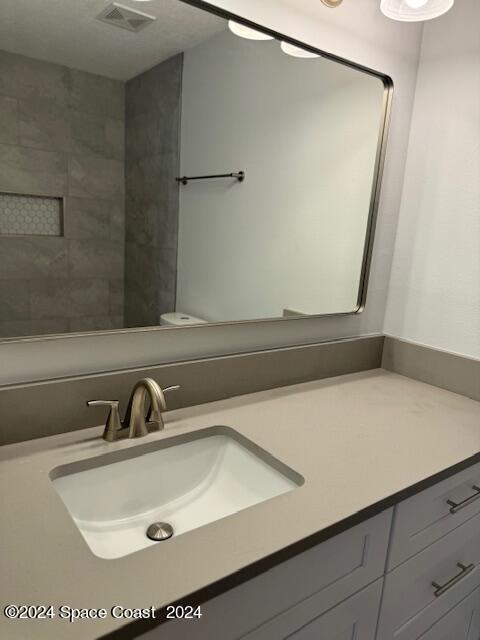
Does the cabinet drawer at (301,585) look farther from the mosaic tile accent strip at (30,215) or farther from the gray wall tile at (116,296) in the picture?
the mosaic tile accent strip at (30,215)

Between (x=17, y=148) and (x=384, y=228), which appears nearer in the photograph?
(x=17, y=148)

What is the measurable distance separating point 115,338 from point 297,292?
2.12 feet

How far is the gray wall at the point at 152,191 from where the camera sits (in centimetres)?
107

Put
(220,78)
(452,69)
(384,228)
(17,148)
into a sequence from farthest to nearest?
(384,228) → (452,69) → (220,78) → (17,148)

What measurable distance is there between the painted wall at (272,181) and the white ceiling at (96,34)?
0.06 m

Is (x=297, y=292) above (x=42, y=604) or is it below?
above

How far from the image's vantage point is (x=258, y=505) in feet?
2.67

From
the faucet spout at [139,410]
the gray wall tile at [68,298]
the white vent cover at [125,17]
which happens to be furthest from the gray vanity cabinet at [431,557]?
the white vent cover at [125,17]

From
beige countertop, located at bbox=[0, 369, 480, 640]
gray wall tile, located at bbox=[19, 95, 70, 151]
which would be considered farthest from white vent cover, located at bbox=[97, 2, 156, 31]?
beige countertop, located at bbox=[0, 369, 480, 640]

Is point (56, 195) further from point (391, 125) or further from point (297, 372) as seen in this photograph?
point (391, 125)

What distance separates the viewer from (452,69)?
4.72 ft

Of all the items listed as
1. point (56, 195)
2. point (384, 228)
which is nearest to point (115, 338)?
point (56, 195)

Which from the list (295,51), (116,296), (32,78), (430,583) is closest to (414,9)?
(295,51)

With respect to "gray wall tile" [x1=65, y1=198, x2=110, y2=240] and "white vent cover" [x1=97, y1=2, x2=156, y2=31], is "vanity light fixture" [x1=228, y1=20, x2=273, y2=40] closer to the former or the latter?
"white vent cover" [x1=97, y1=2, x2=156, y2=31]
